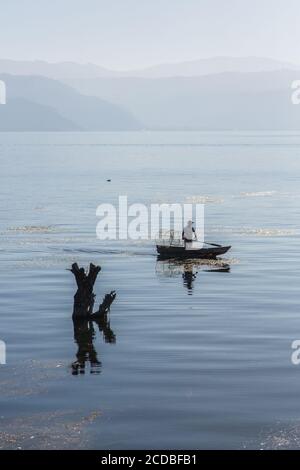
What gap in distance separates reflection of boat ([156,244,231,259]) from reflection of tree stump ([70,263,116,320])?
2348 cm

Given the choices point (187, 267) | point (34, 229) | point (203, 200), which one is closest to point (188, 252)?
point (187, 267)

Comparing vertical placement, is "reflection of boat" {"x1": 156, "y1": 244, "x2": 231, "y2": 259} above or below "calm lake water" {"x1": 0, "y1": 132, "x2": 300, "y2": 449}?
above

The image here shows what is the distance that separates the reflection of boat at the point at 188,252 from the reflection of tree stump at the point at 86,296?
2348 centimetres

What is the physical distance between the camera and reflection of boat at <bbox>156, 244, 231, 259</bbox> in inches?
3028

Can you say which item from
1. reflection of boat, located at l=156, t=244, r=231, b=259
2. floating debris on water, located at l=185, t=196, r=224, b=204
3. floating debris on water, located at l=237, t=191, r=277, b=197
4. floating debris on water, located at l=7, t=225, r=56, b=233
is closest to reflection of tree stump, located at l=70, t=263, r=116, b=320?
reflection of boat, located at l=156, t=244, r=231, b=259

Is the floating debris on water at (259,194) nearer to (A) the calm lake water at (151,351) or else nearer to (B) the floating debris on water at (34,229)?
(B) the floating debris on water at (34,229)

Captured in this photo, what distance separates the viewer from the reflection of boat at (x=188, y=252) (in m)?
76.9

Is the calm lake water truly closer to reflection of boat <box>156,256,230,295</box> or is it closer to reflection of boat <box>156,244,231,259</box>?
reflection of boat <box>156,256,230,295</box>

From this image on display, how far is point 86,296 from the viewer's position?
171ft

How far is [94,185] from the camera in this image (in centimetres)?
19200

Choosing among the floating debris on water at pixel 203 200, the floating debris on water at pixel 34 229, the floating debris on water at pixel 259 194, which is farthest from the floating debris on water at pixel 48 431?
the floating debris on water at pixel 259 194

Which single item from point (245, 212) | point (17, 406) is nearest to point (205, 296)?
point (17, 406)

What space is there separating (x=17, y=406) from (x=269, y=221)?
8224 centimetres

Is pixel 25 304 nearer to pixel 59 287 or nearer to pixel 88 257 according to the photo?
pixel 59 287
